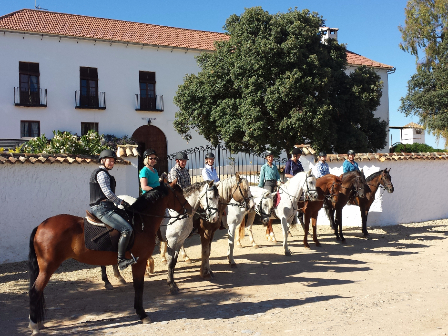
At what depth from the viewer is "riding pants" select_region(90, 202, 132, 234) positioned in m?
5.32

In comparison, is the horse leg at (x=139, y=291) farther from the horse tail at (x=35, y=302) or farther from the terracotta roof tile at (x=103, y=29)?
the terracotta roof tile at (x=103, y=29)

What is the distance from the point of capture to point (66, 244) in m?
5.31

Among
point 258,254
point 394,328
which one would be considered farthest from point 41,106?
point 394,328

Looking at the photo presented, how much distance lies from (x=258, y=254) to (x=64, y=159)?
4945 millimetres

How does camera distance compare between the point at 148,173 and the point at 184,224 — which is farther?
the point at 148,173

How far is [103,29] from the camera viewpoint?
23375 mm

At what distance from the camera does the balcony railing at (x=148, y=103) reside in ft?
76.6

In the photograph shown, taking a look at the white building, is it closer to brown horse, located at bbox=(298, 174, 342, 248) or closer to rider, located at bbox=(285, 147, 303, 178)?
rider, located at bbox=(285, 147, 303, 178)

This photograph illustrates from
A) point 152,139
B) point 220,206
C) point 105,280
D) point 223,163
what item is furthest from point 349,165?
point 152,139

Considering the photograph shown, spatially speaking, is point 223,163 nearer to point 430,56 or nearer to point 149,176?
point 149,176

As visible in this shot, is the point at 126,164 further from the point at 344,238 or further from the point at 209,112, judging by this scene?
the point at 209,112

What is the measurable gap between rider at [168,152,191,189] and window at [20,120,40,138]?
15512 mm

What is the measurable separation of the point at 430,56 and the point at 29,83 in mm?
23348

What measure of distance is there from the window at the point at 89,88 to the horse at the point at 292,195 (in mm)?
15422
